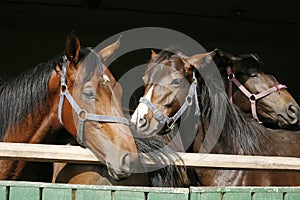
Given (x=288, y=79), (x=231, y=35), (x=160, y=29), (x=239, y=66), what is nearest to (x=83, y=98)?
(x=239, y=66)

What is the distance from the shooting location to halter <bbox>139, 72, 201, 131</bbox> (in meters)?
3.12

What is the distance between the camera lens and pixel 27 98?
9.14 feet

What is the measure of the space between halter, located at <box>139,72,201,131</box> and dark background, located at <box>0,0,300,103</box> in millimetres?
2715

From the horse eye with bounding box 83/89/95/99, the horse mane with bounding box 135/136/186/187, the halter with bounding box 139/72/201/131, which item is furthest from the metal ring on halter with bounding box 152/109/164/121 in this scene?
the horse eye with bounding box 83/89/95/99

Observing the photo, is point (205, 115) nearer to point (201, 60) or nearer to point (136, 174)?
point (201, 60)

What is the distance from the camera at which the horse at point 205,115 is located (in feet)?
10.5

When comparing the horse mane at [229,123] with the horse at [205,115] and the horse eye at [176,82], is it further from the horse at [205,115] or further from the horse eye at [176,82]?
the horse eye at [176,82]

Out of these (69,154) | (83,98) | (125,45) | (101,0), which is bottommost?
(69,154)

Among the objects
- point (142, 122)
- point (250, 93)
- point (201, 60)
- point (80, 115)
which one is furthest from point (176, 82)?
point (80, 115)

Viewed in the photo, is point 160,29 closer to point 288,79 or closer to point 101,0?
point 101,0

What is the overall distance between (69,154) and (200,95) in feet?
3.59

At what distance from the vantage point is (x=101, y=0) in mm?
5922

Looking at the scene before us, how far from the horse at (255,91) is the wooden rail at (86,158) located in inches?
46.8

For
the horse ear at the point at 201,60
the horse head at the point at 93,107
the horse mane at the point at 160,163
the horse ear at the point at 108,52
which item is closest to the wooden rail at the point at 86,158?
the horse head at the point at 93,107
